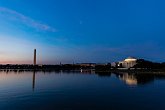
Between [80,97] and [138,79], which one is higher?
[138,79]

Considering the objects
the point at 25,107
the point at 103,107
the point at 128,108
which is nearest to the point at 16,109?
the point at 25,107

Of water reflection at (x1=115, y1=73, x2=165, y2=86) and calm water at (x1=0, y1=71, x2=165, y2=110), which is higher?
water reflection at (x1=115, y1=73, x2=165, y2=86)

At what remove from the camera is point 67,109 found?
28.5 m

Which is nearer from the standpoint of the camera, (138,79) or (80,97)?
(80,97)

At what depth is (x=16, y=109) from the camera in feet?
93.0

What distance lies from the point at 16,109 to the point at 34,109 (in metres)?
1.96

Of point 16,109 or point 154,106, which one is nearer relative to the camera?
point 16,109

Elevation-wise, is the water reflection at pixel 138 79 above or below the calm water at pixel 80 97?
above

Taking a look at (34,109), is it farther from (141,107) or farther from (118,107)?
(141,107)

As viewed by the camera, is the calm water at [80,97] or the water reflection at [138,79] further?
the water reflection at [138,79]

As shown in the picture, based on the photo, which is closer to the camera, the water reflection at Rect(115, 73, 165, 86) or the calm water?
the calm water

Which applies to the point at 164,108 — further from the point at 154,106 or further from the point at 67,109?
the point at 67,109

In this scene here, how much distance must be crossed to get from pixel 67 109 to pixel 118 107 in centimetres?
595

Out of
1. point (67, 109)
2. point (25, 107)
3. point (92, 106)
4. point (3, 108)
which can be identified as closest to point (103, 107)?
point (92, 106)
